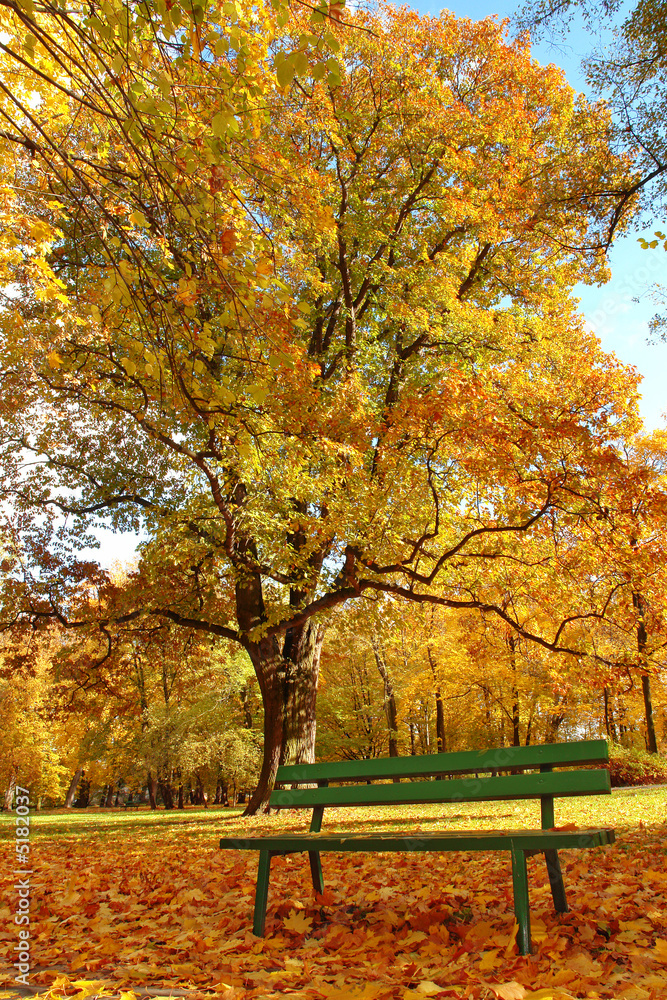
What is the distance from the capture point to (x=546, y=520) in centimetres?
1017

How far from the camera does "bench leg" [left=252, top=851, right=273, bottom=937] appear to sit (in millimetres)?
3434

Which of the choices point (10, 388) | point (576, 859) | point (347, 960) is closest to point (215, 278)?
point (347, 960)

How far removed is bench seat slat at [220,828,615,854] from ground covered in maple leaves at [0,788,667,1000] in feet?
1.29

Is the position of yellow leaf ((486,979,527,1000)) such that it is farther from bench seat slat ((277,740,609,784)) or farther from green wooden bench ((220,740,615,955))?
bench seat slat ((277,740,609,784))

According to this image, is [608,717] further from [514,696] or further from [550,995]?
[550,995]

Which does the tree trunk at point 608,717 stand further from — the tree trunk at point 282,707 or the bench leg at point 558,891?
the bench leg at point 558,891

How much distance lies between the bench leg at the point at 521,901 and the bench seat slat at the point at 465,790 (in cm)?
33

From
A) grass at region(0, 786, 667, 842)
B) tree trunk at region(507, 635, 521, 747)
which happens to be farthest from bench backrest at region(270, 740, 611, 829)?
tree trunk at region(507, 635, 521, 747)

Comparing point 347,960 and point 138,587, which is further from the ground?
point 138,587

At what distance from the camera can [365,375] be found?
13.0m

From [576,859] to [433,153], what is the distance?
10835 mm

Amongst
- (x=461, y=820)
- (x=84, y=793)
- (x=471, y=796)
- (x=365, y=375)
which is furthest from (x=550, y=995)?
(x=84, y=793)

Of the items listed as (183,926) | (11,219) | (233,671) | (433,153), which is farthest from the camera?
(233,671)

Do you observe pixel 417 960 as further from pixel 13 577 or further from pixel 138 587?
pixel 13 577
